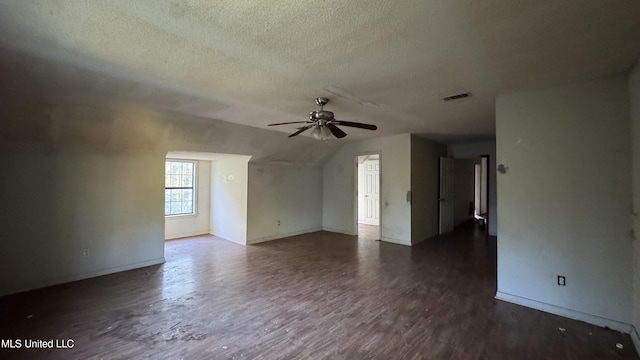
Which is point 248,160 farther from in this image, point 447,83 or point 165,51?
point 447,83

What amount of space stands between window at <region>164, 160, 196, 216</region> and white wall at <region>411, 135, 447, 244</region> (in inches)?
214

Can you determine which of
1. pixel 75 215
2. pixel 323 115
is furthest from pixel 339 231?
pixel 75 215

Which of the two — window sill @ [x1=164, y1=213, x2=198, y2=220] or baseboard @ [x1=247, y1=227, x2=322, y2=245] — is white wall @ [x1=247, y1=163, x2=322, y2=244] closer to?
baseboard @ [x1=247, y1=227, x2=322, y2=245]

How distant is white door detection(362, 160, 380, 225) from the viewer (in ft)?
28.0

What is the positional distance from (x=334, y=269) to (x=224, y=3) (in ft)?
12.5

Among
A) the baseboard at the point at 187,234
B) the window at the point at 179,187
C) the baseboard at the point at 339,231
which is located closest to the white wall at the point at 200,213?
the baseboard at the point at 187,234

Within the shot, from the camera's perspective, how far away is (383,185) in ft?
20.4

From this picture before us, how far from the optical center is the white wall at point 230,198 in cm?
602

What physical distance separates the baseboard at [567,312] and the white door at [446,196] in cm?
383

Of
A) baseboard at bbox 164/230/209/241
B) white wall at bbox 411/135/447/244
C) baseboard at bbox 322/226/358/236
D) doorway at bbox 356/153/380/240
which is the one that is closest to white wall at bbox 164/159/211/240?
baseboard at bbox 164/230/209/241

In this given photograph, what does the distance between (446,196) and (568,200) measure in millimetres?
4289

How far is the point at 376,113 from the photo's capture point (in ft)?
13.0

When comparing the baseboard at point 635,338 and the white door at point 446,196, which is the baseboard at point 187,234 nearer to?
the white door at point 446,196

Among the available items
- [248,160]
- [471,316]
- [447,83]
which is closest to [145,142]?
[248,160]
